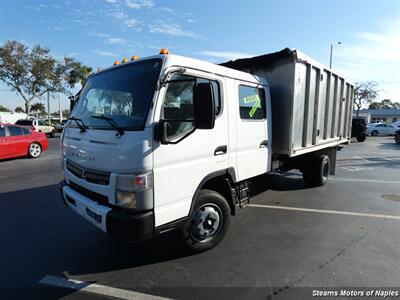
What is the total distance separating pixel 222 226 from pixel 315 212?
2.45m

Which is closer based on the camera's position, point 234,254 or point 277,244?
point 234,254

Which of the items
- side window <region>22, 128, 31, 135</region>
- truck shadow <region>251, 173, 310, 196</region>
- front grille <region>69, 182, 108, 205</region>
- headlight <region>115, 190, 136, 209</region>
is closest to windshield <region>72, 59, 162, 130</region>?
headlight <region>115, 190, 136, 209</region>

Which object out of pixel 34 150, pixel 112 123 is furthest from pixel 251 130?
pixel 34 150

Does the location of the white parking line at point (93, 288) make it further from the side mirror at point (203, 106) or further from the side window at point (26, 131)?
the side window at point (26, 131)

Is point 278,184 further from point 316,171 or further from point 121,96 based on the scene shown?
point 121,96

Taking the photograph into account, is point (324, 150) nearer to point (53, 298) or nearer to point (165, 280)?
point (165, 280)

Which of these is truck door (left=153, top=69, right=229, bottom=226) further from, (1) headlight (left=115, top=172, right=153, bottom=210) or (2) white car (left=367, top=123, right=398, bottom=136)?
(2) white car (left=367, top=123, right=398, bottom=136)

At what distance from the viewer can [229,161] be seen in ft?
12.5

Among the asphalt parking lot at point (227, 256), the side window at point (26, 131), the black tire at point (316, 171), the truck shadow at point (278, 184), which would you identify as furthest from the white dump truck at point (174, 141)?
the side window at point (26, 131)

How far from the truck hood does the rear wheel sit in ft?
32.5

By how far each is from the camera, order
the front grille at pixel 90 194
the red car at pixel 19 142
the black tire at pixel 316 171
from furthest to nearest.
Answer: the red car at pixel 19 142 < the black tire at pixel 316 171 < the front grille at pixel 90 194

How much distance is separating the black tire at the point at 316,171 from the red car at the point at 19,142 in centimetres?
1084

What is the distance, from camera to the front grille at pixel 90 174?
295cm

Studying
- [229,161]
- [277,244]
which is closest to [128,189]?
[229,161]
